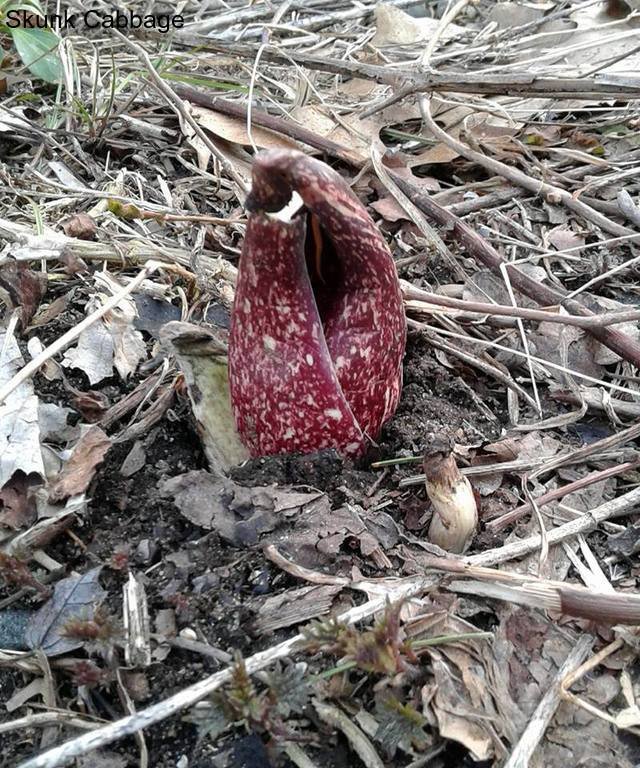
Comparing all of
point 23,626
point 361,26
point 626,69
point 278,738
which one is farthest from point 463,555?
point 361,26

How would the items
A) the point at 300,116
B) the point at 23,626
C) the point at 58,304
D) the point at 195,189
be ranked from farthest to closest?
the point at 300,116
the point at 195,189
the point at 58,304
the point at 23,626

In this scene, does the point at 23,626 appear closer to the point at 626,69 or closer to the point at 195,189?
the point at 195,189

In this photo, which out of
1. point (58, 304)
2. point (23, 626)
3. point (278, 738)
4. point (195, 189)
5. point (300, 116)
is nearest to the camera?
point (278, 738)

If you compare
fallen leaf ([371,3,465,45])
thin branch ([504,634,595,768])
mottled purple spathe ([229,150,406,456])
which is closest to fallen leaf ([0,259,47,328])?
mottled purple spathe ([229,150,406,456])

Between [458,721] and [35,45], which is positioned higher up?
[35,45]

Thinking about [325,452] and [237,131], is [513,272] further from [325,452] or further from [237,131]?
[237,131]

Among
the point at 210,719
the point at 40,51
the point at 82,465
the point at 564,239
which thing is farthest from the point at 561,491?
the point at 40,51

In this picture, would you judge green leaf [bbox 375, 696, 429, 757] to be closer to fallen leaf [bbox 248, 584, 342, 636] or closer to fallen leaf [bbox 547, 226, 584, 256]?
fallen leaf [bbox 248, 584, 342, 636]
